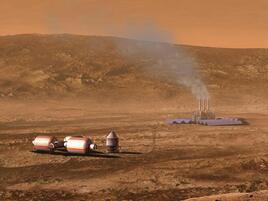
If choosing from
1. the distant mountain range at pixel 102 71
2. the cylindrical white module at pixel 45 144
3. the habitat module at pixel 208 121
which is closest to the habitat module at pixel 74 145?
the cylindrical white module at pixel 45 144

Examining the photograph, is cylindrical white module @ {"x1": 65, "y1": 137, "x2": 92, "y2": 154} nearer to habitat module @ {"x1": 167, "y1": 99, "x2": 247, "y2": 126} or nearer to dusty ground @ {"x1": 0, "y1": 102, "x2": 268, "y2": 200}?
dusty ground @ {"x1": 0, "y1": 102, "x2": 268, "y2": 200}

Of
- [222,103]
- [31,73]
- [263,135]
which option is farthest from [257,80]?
[263,135]

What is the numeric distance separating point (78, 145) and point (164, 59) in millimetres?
35199

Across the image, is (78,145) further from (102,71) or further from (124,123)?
(102,71)

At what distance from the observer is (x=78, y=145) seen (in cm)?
2156

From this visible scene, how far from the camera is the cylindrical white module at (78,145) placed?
21.5 metres

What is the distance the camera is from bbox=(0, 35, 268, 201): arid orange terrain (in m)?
17.2

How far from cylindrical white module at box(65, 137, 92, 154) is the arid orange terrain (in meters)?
0.28

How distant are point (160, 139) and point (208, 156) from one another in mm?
4480

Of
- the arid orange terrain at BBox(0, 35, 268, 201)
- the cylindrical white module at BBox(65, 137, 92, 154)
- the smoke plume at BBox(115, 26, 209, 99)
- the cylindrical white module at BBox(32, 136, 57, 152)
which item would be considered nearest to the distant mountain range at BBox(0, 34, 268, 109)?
the arid orange terrain at BBox(0, 35, 268, 201)

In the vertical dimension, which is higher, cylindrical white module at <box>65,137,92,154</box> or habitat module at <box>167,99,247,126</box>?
habitat module at <box>167,99,247,126</box>

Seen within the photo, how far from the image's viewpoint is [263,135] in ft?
86.4

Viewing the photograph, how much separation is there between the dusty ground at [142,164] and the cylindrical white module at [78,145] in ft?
0.89

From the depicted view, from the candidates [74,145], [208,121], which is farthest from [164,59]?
[74,145]
